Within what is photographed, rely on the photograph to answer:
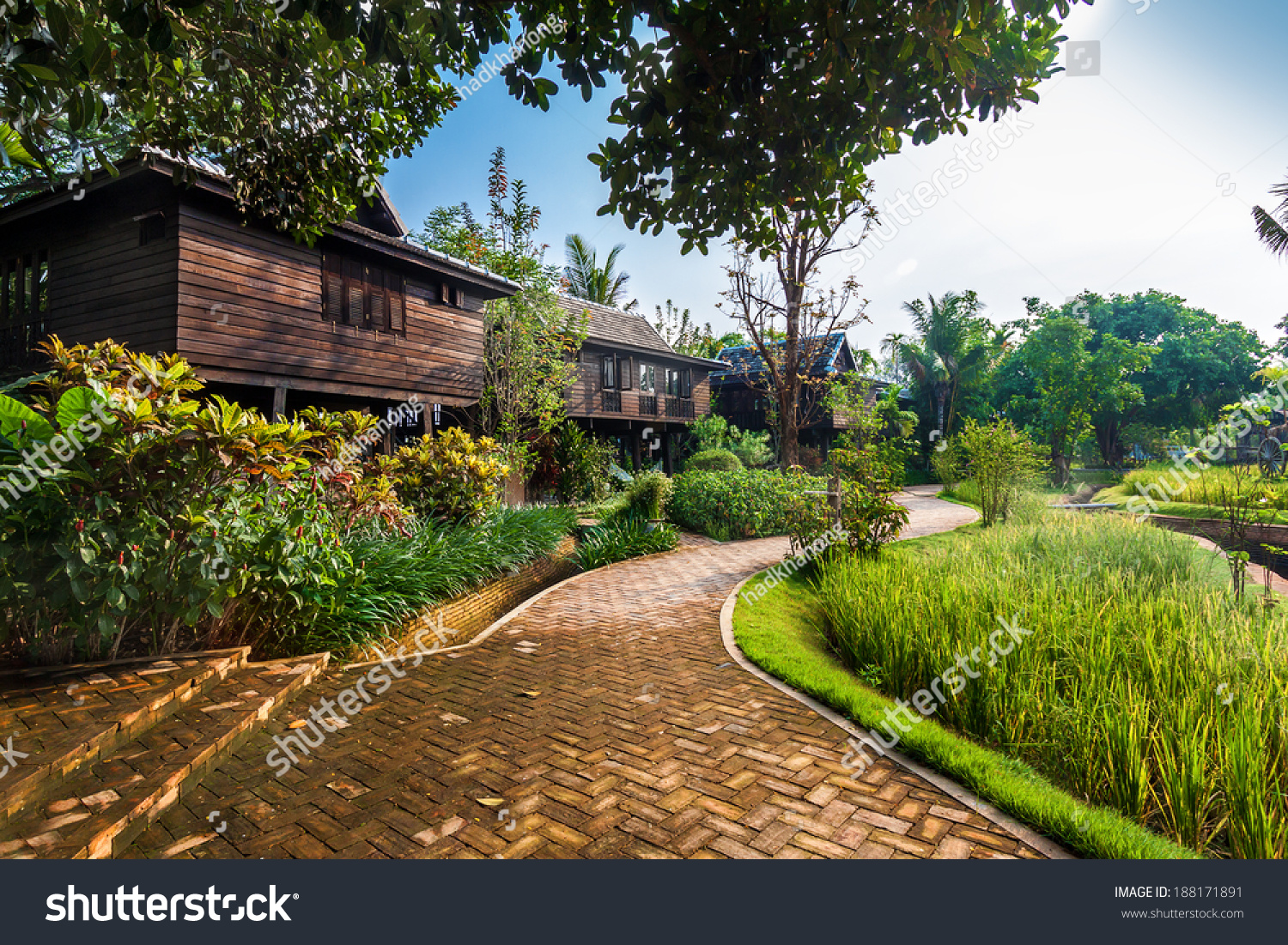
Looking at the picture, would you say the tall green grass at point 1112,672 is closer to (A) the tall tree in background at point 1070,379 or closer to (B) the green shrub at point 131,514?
(B) the green shrub at point 131,514

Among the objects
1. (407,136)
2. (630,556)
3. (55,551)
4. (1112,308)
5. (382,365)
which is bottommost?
(630,556)

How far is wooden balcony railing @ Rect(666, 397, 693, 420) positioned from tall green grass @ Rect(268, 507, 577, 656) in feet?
55.2

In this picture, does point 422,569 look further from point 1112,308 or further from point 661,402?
point 1112,308

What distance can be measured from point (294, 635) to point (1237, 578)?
952cm

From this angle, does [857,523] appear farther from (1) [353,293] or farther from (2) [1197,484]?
(2) [1197,484]

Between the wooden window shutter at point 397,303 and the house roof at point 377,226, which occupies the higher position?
the house roof at point 377,226

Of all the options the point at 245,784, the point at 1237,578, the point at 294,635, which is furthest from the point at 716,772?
the point at 1237,578

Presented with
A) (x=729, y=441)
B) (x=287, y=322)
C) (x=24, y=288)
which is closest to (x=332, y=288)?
(x=287, y=322)

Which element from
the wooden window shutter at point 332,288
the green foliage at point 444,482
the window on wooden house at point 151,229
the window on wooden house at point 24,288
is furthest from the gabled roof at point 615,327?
the window on wooden house at point 24,288

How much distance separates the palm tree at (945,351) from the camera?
38938 millimetres

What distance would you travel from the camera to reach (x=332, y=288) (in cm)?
1333

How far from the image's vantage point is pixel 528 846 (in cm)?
276

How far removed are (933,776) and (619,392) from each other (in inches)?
873

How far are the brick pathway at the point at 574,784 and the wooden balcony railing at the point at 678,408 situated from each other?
75.2 feet
